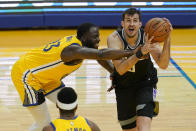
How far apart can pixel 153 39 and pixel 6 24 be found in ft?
29.2

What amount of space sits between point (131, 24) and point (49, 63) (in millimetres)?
1004

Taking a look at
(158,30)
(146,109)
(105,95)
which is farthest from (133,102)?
(105,95)

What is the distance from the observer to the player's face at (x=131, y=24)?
4.44 metres

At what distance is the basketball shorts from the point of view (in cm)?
450

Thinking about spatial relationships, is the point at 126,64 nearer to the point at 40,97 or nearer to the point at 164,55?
the point at 164,55

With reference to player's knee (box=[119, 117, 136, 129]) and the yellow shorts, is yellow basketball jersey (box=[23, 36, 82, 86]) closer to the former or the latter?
the yellow shorts

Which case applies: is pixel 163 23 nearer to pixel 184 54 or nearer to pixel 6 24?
pixel 184 54

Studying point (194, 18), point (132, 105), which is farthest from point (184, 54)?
point (132, 105)

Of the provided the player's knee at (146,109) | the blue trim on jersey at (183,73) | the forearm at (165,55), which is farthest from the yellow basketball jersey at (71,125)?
the blue trim on jersey at (183,73)

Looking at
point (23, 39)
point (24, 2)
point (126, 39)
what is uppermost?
point (126, 39)

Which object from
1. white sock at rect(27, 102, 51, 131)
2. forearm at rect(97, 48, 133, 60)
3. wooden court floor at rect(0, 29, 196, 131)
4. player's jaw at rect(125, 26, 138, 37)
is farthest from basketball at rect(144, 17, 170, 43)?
wooden court floor at rect(0, 29, 196, 131)

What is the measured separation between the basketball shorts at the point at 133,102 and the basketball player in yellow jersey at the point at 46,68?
0.69m

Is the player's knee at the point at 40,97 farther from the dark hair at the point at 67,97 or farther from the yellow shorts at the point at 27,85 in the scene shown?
the dark hair at the point at 67,97

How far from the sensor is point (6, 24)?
12.4 m
